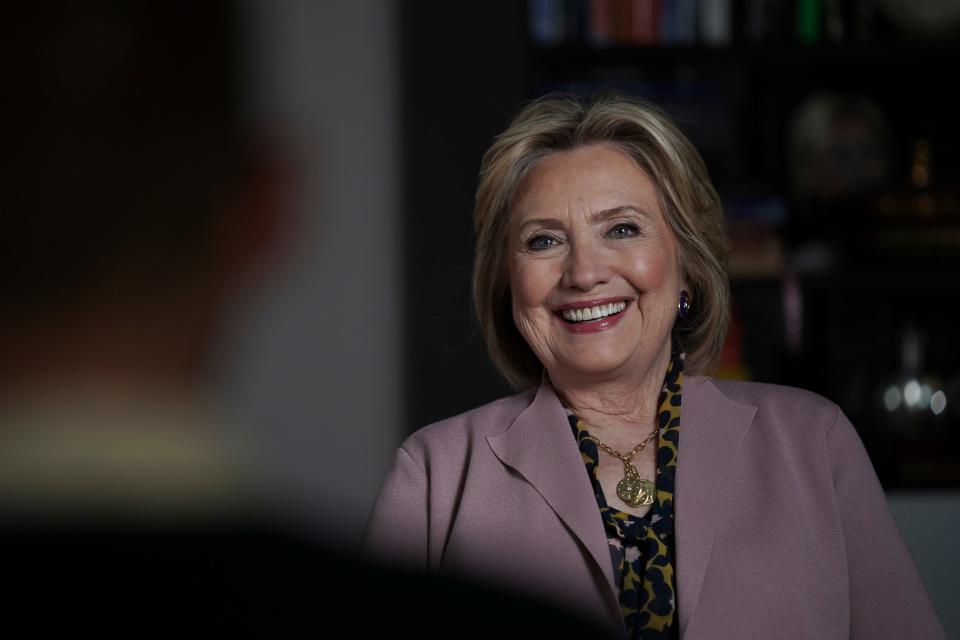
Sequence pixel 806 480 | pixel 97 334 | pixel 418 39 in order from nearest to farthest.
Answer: pixel 97 334, pixel 806 480, pixel 418 39

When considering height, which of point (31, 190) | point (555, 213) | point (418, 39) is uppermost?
point (418, 39)

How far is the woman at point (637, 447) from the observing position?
62.1 inches

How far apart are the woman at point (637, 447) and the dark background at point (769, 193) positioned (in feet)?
3.92

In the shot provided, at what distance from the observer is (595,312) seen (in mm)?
1716

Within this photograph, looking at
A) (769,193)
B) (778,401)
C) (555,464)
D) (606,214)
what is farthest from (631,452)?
(769,193)

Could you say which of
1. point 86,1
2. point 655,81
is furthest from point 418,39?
point 86,1

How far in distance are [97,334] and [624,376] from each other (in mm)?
1482

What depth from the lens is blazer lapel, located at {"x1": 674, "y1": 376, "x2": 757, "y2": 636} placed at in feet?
5.10

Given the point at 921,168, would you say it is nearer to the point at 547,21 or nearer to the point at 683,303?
the point at 547,21

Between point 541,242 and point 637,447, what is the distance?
32 centimetres

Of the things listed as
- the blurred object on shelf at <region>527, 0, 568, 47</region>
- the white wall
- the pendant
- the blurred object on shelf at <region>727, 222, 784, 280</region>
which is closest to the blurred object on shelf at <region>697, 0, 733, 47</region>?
the blurred object on shelf at <region>527, 0, 568, 47</region>

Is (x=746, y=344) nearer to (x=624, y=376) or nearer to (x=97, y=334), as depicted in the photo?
(x=624, y=376)

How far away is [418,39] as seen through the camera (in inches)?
123

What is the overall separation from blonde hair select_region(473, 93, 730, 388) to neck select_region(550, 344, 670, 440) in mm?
106
